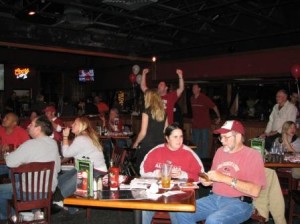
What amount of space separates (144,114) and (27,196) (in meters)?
1.83

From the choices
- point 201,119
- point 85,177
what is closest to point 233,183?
point 85,177

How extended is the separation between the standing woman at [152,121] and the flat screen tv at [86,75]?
11480 millimetres

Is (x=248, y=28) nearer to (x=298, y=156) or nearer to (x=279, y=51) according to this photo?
(x=279, y=51)

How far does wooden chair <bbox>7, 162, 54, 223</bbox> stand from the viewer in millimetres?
3354

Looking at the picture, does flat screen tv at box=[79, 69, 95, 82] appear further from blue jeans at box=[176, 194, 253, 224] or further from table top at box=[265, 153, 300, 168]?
blue jeans at box=[176, 194, 253, 224]

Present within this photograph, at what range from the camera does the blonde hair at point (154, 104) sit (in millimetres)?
4551

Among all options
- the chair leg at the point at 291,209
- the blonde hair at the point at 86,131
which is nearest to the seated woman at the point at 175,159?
the blonde hair at the point at 86,131

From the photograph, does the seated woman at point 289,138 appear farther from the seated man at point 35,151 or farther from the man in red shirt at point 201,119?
the seated man at point 35,151

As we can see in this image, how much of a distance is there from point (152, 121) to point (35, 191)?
1.74m

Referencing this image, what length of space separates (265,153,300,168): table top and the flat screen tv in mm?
11999

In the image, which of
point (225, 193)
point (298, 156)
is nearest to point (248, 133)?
point (298, 156)

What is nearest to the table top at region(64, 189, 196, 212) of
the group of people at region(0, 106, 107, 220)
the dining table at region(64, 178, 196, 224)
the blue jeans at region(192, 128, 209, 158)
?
the dining table at region(64, 178, 196, 224)

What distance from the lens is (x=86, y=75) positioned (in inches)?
622

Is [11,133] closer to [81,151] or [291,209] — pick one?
[81,151]
